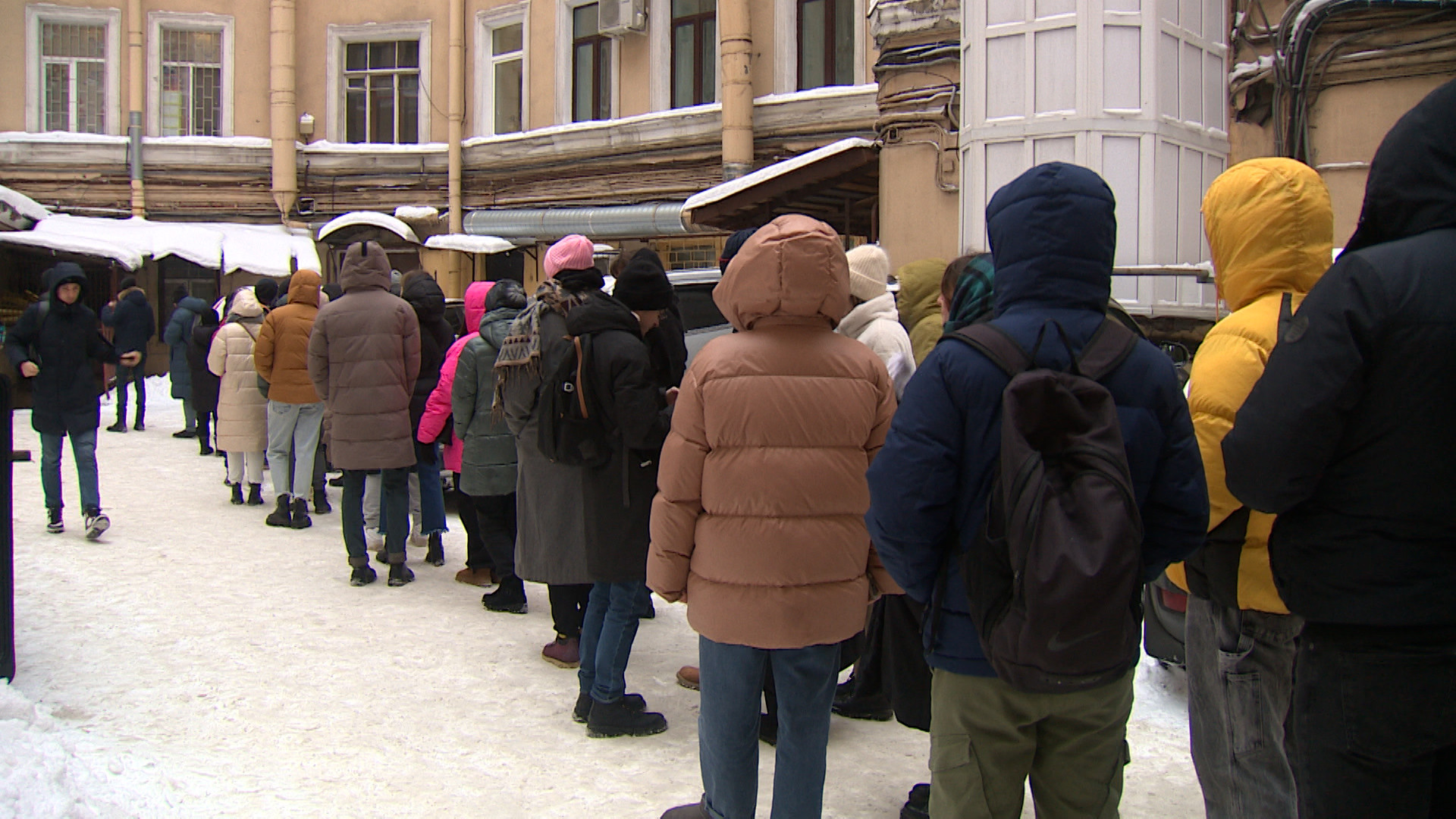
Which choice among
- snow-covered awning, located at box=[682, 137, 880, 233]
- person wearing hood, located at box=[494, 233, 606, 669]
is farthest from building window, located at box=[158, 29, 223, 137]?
person wearing hood, located at box=[494, 233, 606, 669]

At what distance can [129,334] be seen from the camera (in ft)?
40.5

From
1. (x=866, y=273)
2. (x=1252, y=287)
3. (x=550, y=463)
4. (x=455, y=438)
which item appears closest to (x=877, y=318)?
(x=866, y=273)

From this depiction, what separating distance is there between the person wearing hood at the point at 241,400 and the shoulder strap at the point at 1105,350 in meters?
7.48

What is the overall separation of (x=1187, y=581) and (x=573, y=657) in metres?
2.91

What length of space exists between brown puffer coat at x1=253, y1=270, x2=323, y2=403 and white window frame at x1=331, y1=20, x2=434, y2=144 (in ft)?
36.3

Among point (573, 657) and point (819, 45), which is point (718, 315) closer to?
point (573, 657)

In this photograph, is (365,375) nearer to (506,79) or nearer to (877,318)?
(877,318)

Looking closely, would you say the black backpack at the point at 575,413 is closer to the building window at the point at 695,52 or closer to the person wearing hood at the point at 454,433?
the person wearing hood at the point at 454,433

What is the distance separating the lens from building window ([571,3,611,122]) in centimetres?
1587

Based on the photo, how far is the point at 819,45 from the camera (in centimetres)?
1370

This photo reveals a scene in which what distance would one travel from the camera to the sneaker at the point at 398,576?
6133 millimetres

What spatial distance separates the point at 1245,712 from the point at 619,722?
2305 mm

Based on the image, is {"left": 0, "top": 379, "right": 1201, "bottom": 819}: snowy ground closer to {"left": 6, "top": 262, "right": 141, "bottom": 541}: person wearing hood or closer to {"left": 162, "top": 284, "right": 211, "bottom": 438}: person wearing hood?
{"left": 6, "top": 262, "right": 141, "bottom": 541}: person wearing hood

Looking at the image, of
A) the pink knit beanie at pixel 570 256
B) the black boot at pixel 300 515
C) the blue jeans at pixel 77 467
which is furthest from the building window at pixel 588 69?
the pink knit beanie at pixel 570 256
